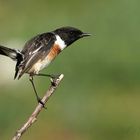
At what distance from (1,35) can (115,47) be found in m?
A: 2.32

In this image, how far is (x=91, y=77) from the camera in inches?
656

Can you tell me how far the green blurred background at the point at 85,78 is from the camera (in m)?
14.6

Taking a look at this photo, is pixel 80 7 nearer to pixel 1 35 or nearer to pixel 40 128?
pixel 1 35

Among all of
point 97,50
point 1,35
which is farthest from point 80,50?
point 1,35

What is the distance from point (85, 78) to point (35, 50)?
7.02 metres

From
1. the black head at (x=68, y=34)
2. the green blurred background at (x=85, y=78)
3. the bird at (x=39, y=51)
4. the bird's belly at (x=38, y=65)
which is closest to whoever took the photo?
the bird at (x=39, y=51)

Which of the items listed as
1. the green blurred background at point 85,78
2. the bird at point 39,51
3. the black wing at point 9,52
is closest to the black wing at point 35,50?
the bird at point 39,51

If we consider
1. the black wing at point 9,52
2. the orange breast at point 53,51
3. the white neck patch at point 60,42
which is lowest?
the orange breast at point 53,51

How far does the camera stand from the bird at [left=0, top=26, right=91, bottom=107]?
9.57 metres

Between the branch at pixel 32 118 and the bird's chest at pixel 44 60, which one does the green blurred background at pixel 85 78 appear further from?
the branch at pixel 32 118

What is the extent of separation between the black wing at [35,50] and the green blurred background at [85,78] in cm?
254

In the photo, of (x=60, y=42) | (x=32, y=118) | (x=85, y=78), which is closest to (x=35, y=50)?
(x=60, y=42)

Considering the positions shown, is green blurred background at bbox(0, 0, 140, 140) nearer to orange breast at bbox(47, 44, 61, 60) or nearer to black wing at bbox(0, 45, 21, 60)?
orange breast at bbox(47, 44, 61, 60)

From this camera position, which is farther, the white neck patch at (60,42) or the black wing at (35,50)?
the white neck patch at (60,42)
